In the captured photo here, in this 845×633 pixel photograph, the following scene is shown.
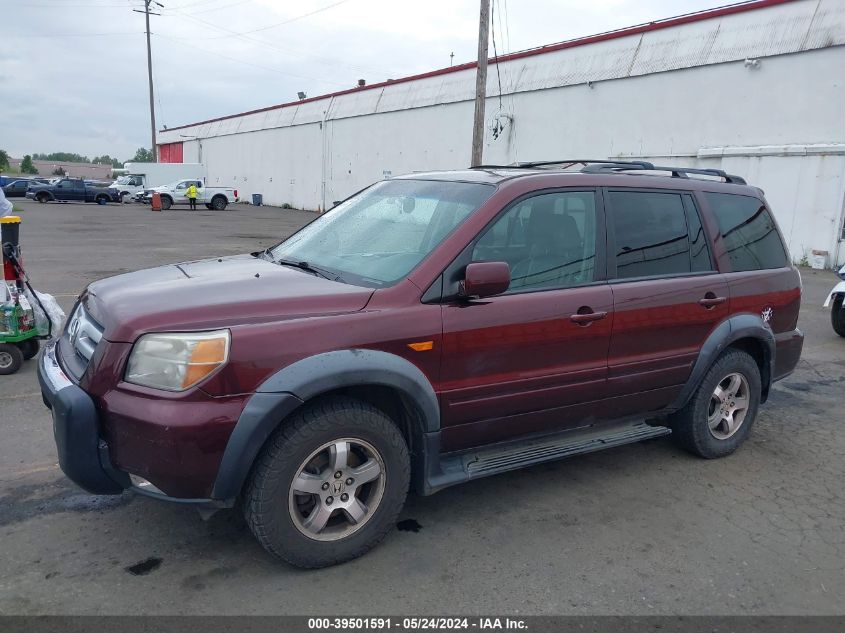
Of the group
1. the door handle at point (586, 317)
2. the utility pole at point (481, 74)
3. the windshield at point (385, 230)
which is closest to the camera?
the windshield at point (385, 230)

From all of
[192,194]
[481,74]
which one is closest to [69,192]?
[192,194]

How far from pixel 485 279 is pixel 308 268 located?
3.42 feet

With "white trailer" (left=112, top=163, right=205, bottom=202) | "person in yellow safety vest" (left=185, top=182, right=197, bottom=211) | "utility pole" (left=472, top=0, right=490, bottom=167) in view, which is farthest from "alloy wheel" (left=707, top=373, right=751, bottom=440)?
"white trailer" (left=112, top=163, right=205, bottom=202)

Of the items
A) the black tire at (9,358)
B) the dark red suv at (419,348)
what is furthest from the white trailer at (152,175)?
the dark red suv at (419,348)

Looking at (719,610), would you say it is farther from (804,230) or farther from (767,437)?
(804,230)

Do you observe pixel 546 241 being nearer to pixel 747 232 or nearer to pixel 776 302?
pixel 747 232

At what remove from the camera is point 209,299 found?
308 cm

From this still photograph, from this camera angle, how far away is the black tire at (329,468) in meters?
2.96

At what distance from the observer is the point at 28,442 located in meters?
4.57

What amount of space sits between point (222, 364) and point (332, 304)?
22.6 inches

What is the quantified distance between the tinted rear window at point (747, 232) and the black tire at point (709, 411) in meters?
0.65

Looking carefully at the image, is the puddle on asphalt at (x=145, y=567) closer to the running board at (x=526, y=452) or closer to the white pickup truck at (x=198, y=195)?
the running board at (x=526, y=452)

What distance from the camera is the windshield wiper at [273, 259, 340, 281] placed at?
3541 millimetres

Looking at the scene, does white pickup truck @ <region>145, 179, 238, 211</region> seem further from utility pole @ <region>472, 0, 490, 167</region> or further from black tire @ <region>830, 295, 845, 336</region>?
black tire @ <region>830, 295, 845, 336</region>
